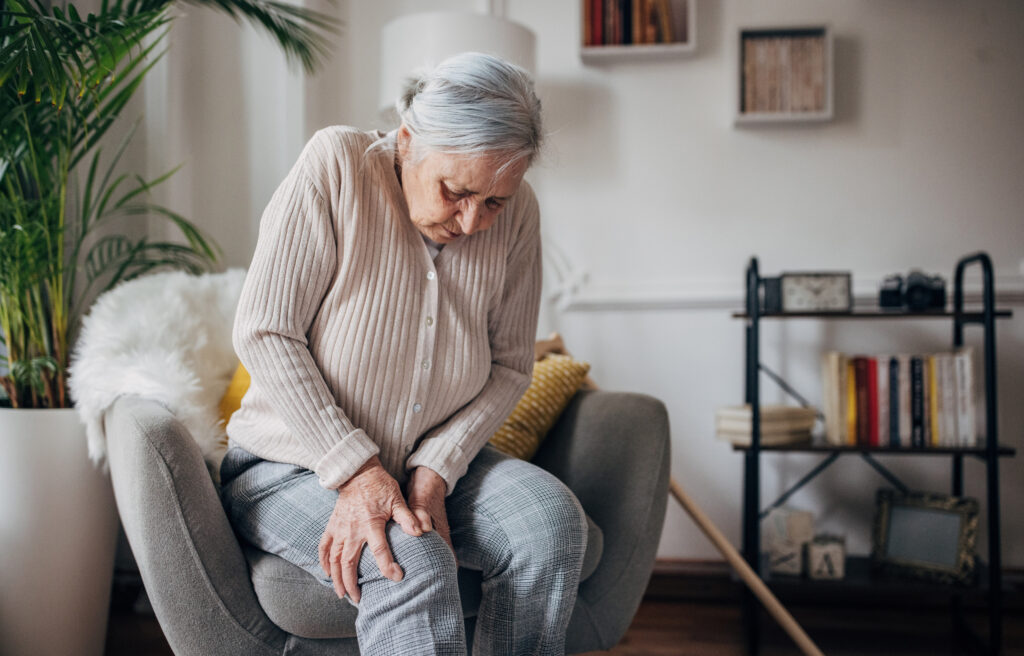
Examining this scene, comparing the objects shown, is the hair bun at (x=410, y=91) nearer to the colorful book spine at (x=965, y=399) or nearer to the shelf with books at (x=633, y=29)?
the shelf with books at (x=633, y=29)

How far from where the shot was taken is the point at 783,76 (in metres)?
2.08

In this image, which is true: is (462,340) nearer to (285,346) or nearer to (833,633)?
(285,346)

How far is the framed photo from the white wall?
0.22m

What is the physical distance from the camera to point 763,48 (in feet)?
6.82

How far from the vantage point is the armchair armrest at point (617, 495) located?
48.8 inches

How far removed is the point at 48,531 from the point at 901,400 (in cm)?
188

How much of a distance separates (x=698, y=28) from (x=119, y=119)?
162 cm

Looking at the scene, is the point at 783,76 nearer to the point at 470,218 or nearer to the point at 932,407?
the point at 932,407

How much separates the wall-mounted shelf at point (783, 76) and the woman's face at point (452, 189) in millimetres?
1243

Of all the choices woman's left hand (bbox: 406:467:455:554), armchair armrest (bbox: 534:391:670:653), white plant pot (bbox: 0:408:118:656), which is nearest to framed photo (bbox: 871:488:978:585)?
armchair armrest (bbox: 534:391:670:653)

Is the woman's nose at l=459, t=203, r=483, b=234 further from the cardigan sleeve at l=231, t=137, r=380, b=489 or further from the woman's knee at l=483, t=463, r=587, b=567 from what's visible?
the woman's knee at l=483, t=463, r=587, b=567

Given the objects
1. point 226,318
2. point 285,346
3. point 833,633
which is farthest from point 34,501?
point 833,633

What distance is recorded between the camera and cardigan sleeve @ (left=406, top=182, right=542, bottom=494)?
1178 millimetres

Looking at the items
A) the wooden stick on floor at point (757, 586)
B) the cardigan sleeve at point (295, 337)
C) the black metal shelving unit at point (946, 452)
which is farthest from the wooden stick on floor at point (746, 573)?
the cardigan sleeve at point (295, 337)
